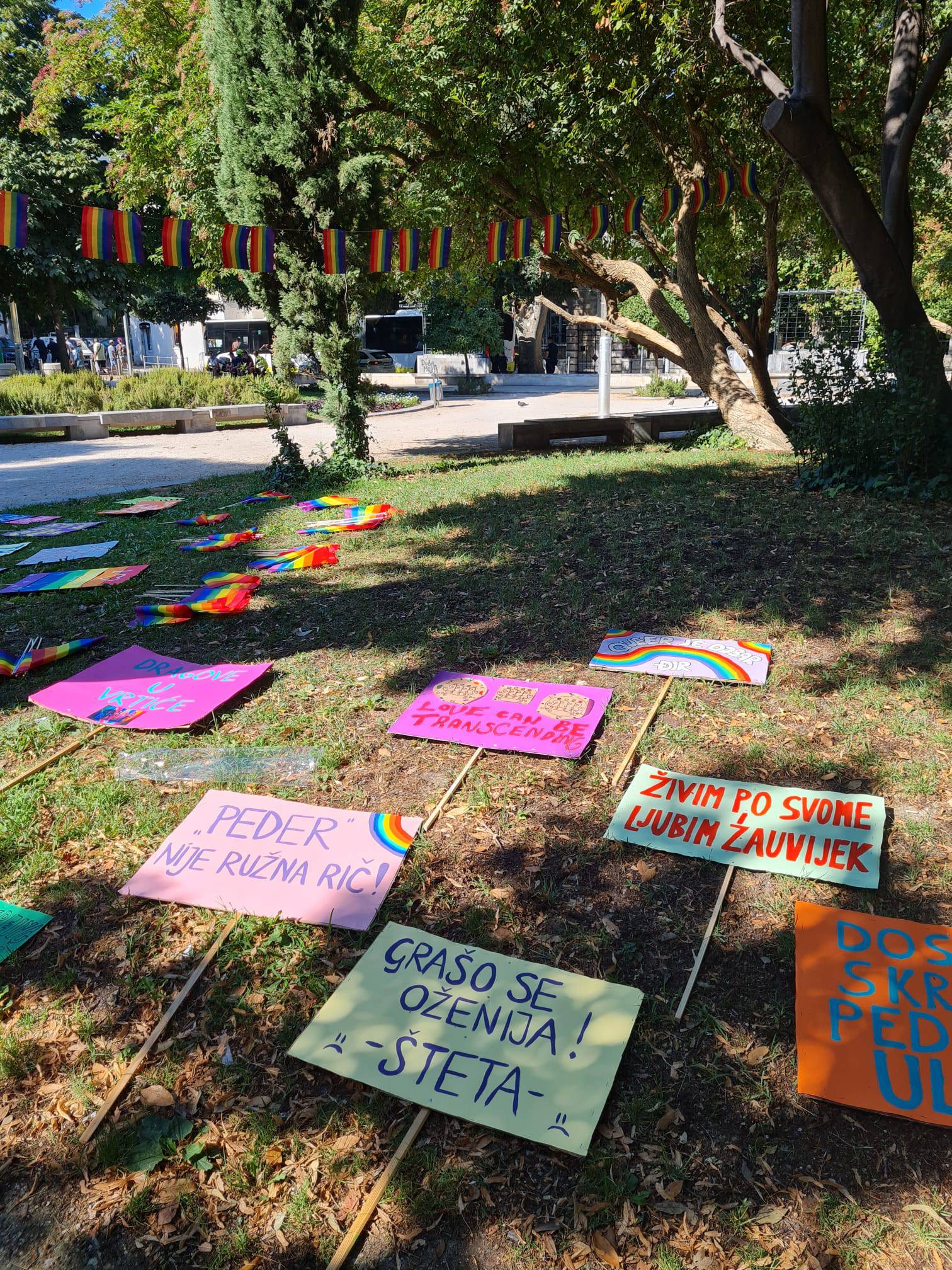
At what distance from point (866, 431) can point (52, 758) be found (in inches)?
290

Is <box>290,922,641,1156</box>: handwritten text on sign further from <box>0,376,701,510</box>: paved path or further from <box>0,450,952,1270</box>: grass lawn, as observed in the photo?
<box>0,376,701,510</box>: paved path

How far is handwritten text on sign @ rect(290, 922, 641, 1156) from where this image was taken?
2.28 m

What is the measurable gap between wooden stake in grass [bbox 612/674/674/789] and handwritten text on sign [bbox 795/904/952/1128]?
1012 mm

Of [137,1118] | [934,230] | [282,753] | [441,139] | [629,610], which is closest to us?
[137,1118]

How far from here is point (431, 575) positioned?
6539mm

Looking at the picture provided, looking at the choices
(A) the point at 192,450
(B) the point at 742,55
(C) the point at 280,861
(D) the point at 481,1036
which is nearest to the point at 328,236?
(B) the point at 742,55

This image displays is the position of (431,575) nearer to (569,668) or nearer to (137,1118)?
(569,668)

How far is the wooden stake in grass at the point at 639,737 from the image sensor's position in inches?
148

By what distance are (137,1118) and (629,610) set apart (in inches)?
160

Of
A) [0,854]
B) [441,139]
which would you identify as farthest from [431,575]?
[441,139]

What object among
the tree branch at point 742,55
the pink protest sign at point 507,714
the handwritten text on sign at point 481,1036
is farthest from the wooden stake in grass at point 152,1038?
the tree branch at point 742,55

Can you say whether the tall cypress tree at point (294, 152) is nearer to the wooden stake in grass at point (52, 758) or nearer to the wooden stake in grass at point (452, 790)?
the wooden stake in grass at point (52, 758)

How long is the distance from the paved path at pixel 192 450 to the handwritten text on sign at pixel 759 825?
9737mm

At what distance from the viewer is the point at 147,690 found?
473 cm
